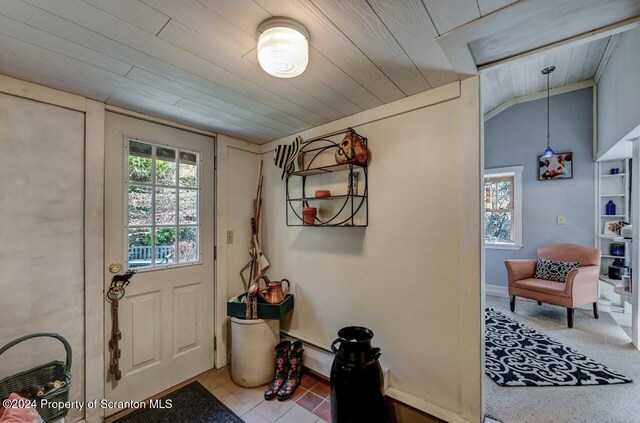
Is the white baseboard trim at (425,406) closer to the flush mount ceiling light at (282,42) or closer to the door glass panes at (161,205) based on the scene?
the door glass panes at (161,205)

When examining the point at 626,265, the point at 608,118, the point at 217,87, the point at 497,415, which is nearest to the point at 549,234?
the point at 626,265

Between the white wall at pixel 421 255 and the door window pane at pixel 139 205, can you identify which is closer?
the white wall at pixel 421 255

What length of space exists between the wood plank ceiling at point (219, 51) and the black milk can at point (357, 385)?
59.8 inches

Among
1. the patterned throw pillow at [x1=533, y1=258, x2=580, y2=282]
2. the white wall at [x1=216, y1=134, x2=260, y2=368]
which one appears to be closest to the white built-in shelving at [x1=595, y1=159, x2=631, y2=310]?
the patterned throw pillow at [x1=533, y1=258, x2=580, y2=282]

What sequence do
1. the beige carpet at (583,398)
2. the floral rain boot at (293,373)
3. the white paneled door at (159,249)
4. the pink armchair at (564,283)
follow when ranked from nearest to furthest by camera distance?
the beige carpet at (583,398) < the white paneled door at (159,249) < the floral rain boot at (293,373) < the pink armchair at (564,283)

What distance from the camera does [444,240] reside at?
64.9 inches

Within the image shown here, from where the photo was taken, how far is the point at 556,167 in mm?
3746

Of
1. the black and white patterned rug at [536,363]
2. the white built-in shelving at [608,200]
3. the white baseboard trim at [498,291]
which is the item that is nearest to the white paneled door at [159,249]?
the black and white patterned rug at [536,363]

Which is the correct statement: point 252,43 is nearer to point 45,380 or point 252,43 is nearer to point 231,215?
point 231,215

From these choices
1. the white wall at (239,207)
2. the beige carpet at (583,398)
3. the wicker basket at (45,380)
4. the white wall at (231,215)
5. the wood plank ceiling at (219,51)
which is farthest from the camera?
the white wall at (239,207)

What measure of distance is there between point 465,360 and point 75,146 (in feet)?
8.75

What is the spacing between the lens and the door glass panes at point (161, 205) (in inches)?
77.3

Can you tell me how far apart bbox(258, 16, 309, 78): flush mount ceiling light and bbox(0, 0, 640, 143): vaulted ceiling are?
32 mm

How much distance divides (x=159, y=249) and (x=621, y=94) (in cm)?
437
